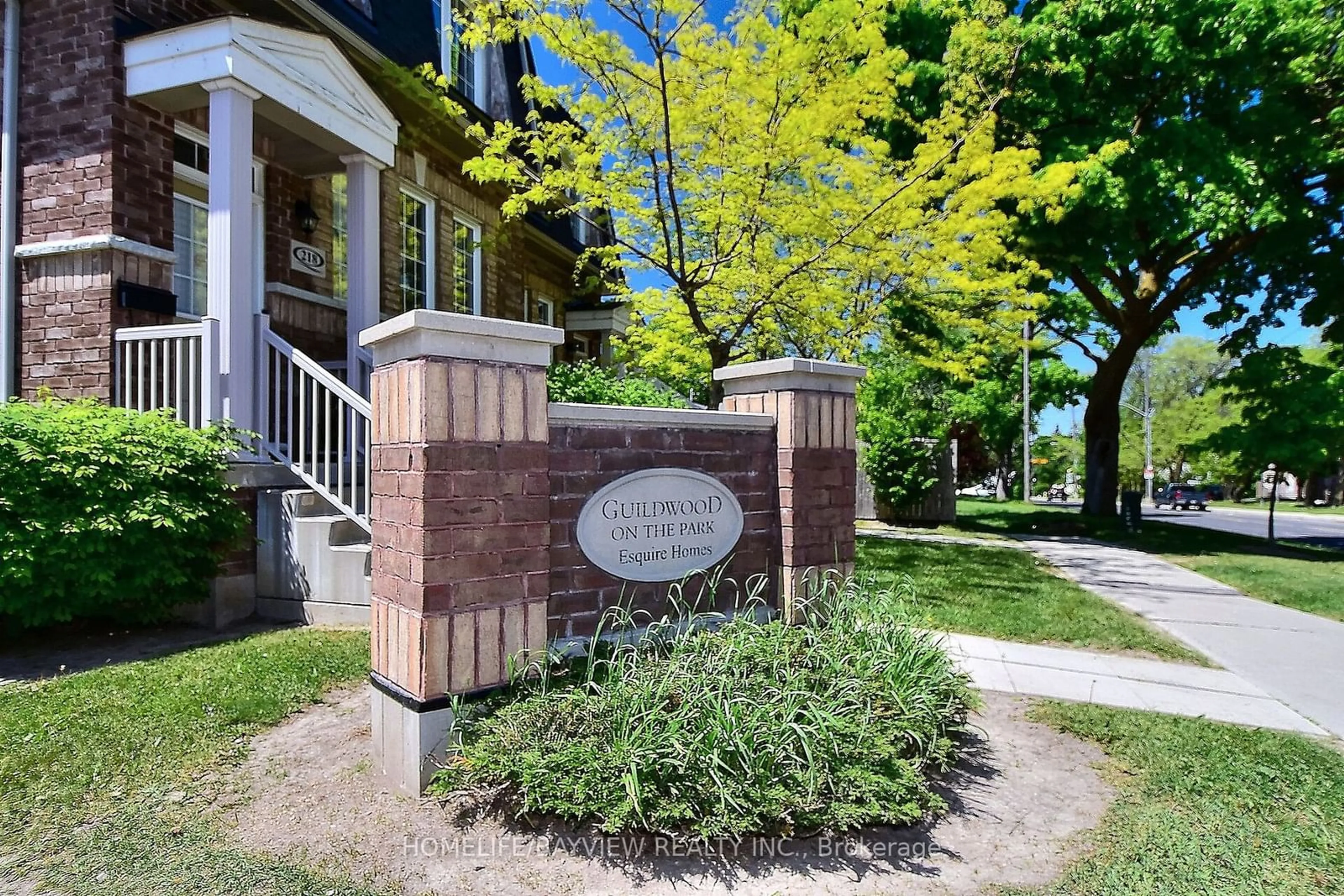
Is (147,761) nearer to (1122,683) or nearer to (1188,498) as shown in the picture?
(1122,683)

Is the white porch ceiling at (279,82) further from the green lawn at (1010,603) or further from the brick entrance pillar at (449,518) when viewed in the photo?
the green lawn at (1010,603)

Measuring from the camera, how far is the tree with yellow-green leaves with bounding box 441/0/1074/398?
7.29m

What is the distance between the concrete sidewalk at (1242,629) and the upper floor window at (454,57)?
33.0 feet

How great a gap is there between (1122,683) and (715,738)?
3292 millimetres

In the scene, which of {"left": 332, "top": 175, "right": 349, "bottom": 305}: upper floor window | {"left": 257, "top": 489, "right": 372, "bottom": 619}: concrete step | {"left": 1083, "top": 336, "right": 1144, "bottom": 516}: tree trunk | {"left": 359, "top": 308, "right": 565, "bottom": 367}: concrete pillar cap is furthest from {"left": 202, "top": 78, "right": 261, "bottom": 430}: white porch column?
{"left": 1083, "top": 336, "right": 1144, "bottom": 516}: tree trunk

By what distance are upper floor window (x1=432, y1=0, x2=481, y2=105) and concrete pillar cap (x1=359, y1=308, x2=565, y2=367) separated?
25.4ft

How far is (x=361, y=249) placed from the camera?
24.8 ft

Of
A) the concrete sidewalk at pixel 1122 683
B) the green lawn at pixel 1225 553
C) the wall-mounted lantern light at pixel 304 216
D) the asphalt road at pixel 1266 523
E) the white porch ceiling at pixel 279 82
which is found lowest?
the asphalt road at pixel 1266 523

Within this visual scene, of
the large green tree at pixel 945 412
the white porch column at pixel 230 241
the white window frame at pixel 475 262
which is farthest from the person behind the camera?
the large green tree at pixel 945 412

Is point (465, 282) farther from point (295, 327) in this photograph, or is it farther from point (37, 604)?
point (37, 604)

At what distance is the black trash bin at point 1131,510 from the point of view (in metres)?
15.1

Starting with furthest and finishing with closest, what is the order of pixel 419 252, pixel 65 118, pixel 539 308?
pixel 539 308 < pixel 419 252 < pixel 65 118

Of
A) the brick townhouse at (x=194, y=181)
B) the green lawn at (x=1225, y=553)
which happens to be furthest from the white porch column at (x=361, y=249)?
the green lawn at (x=1225, y=553)

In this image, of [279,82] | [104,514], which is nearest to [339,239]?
[279,82]
